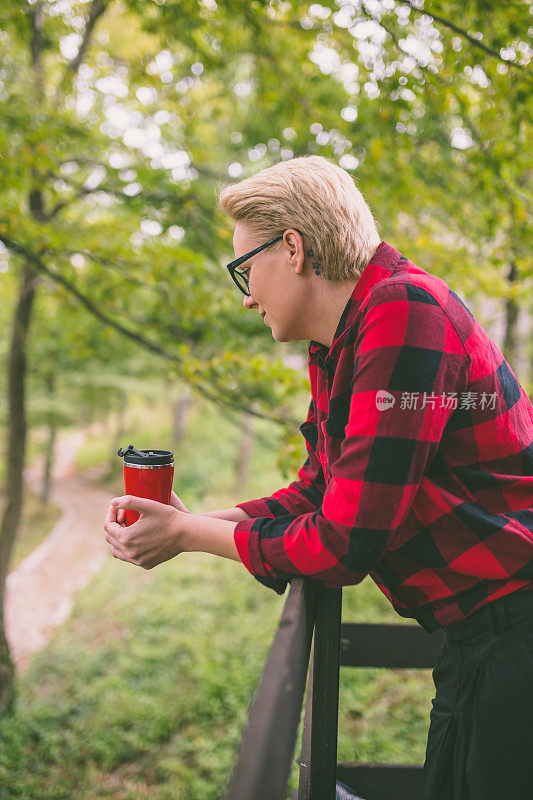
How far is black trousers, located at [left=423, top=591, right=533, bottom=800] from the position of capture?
113cm

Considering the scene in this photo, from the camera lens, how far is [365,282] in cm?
129

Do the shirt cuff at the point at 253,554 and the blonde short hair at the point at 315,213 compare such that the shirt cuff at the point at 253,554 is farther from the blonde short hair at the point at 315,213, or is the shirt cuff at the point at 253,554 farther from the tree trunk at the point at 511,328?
the tree trunk at the point at 511,328

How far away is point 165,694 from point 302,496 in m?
6.86

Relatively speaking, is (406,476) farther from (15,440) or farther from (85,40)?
(85,40)

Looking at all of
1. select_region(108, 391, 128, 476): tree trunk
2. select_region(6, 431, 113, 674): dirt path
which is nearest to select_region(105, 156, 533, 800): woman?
select_region(6, 431, 113, 674): dirt path

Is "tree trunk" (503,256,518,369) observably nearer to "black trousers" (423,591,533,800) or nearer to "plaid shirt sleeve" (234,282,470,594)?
"black trousers" (423,591,533,800)

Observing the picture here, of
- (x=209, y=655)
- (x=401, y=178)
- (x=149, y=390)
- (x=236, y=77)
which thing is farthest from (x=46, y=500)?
(x=401, y=178)

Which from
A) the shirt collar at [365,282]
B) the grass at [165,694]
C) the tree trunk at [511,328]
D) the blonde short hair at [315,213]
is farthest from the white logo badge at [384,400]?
the tree trunk at [511,328]

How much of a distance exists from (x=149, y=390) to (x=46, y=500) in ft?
18.2

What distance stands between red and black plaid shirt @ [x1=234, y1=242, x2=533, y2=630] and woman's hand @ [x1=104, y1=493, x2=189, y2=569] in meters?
0.17

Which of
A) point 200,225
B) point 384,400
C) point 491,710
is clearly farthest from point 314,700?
point 200,225

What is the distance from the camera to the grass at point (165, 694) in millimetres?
5641

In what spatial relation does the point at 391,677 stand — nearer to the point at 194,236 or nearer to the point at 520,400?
the point at 194,236

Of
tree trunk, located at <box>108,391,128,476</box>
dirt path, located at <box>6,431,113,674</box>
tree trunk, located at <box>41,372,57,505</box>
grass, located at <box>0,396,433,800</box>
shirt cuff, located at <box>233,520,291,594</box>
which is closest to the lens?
shirt cuff, located at <box>233,520,291,594</box>
